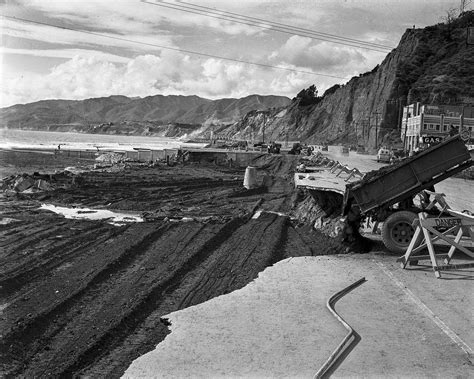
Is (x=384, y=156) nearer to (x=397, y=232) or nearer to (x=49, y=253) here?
(x=397, y=232)

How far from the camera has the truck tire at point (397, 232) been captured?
1130 cm

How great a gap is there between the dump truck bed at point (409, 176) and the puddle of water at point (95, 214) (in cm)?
865

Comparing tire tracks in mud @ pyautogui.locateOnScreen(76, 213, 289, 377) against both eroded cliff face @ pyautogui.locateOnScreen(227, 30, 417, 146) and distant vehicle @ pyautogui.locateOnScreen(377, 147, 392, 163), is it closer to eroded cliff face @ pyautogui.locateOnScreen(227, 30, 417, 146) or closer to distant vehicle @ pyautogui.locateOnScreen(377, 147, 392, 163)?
distant vehicle @ pyautogui.locateOnScreen(377, 147, 392, 163)

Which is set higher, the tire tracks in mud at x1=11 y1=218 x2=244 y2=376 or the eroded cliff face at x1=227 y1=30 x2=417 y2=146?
the eroded cliff face at x1=227 y1=30 x2=417 y2=146

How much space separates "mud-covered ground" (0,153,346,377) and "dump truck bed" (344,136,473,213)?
161 centimetres

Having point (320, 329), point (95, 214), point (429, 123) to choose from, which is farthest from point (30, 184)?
point (429, 123)

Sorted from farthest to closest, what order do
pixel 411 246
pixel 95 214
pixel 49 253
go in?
1. pixel 95 214
2. pixel 49 253
3. pixel 411 246

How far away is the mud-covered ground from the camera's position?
262 inches

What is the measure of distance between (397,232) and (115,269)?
6361mm

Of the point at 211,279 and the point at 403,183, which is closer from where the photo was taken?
the point at 211,279

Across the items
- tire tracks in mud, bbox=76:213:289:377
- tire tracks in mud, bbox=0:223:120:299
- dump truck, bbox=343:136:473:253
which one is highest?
dump truck, bbox=343:136:473:253

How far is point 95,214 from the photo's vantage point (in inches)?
744

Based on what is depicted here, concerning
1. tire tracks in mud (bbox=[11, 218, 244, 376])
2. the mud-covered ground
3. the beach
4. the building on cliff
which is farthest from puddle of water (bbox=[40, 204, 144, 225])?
the building on cliff

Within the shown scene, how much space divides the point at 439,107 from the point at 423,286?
220 ft
